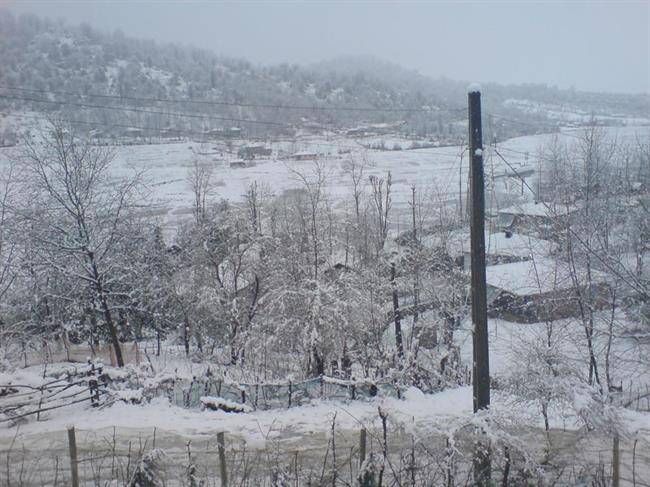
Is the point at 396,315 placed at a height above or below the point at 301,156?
below

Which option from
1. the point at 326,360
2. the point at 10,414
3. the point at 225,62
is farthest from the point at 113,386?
the point at 225,62

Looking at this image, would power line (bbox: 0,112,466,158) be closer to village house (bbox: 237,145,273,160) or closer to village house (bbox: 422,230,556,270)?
village house (bbox: 237,145,273,160)

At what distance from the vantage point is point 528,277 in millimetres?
18844

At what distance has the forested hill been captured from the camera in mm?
19391

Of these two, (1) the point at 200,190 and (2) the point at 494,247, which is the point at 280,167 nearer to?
(1) the point at 200,190

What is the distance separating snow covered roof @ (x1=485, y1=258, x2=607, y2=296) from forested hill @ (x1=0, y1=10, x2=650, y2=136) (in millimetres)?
5876

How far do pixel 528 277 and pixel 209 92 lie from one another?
42967mm

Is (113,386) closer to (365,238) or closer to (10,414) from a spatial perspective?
(10,414)

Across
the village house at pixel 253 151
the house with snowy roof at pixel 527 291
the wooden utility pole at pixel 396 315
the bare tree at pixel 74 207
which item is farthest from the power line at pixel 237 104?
the house with snowy roof at pixel 527 291

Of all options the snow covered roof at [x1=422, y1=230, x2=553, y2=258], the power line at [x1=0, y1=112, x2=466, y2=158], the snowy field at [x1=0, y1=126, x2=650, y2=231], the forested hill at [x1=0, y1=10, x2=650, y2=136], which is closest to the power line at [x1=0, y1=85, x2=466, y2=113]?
the forested hill at [x1=0, y1=10, x2=650, y2=136]

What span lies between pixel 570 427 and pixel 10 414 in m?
8.07

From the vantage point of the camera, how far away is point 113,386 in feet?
28.9

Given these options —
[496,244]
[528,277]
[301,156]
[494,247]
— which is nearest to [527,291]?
[528,277]

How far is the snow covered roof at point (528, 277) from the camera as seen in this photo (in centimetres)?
1555
